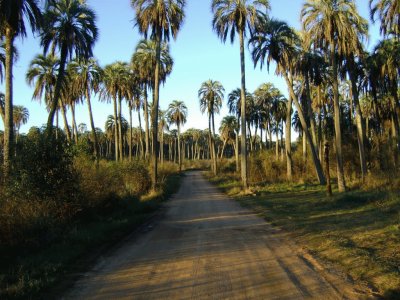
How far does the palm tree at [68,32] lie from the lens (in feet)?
78.0

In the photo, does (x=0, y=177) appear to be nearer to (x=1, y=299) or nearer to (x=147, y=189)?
(x=1, y=299)

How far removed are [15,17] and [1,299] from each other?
1360 centimetres

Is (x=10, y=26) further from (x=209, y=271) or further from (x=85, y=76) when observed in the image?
(x=85, y=76)

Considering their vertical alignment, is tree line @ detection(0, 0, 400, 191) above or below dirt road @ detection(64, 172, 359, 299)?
above

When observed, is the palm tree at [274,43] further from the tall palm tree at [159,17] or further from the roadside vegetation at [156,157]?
the tall palm tree at [159,17]

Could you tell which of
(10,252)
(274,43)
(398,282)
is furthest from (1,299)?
(274,43)

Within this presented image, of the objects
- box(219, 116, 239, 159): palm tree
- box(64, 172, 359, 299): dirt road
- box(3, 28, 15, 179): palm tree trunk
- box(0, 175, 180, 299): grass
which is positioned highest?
box(219, 116, 239, 159): palm tree

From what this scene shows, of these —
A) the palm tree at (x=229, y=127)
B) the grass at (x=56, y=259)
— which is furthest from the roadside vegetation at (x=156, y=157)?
the palm tree at (x=229, y=127)

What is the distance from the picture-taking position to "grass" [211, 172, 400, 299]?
268 inches

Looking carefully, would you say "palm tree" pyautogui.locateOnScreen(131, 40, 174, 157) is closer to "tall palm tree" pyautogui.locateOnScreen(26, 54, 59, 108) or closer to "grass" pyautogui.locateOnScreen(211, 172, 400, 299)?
"tall palm tree" pyautogui.locateOnScreen(26, 54, 59, 108)

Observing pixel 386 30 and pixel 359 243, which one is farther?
pixel 386 30

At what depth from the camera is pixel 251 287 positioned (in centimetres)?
625

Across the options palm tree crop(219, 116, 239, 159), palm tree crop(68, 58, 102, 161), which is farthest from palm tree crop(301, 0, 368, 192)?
palm tree crop(219, 116, 239, 159)

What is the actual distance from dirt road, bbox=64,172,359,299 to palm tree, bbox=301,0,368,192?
51.3ft
